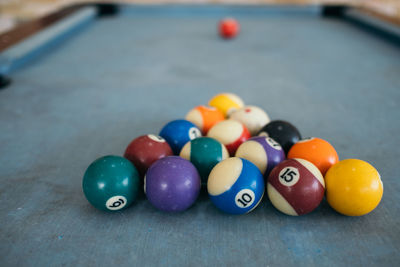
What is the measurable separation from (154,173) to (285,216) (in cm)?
57

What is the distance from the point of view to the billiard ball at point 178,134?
1.74m

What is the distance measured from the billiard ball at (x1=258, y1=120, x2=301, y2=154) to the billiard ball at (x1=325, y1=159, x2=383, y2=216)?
13.6 inches

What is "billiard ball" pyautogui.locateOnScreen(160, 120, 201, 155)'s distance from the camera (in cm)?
174

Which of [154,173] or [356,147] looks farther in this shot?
[356,147]

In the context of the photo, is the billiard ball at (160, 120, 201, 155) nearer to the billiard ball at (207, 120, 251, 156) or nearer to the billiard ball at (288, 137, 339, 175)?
the billiard ball at (207, 120, 251, 156)

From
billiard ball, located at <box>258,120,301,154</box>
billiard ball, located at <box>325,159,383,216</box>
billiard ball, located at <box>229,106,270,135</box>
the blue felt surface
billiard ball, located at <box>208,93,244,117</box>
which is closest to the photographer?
the blue felt surface

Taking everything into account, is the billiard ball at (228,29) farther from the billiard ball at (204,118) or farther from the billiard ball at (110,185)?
the billiard ball at (110,185)

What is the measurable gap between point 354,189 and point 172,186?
72 centimetres

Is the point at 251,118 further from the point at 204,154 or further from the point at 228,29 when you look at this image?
the point at 228,29

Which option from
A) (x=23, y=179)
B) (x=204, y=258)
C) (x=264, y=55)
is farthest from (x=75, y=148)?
(x=264, y=55)

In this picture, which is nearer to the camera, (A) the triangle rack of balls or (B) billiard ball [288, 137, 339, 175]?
Answer: (A) the triangle rack of balls

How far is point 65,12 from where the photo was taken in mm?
4121

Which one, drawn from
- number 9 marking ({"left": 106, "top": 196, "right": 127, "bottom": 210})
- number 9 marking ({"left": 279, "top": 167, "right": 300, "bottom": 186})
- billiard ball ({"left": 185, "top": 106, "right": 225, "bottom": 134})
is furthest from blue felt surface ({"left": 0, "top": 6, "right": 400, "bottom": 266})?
billiard ball ({"left": 185, "top": 106, "right": 225, "bottom": 134})

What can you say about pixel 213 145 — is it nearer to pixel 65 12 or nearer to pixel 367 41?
pixel 367 41
